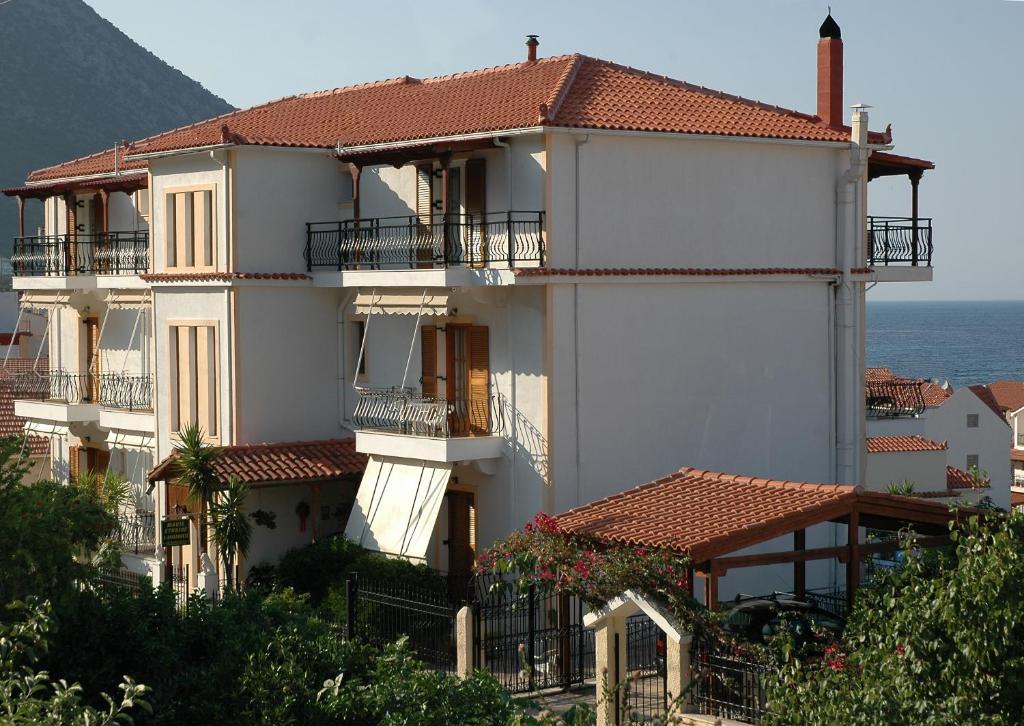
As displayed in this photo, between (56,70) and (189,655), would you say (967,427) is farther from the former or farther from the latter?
(56,70)

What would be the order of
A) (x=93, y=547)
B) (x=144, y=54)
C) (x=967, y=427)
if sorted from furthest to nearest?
1. (x=144, y=54)
2. (x=967, y=427)
3. (x=93, y=547)

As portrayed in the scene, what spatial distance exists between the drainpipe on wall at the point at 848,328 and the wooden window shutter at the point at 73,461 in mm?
17584

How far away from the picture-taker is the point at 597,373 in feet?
89.4

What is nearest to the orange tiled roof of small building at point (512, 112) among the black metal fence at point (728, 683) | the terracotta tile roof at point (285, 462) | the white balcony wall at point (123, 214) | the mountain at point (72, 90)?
the white balcony wall at point (123, 214)

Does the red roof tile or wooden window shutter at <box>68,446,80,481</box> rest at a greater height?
the red roof tile

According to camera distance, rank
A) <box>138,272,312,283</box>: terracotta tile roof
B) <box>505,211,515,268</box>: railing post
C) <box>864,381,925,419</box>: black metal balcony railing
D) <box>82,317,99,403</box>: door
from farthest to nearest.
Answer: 1. <box>82,317,99,403</box>: door
2. <box>864,381,925,419</box>: black metal balcony railing
3. <box>138,272,312,283</box>: terracotta tile roof
4. <box>505,211,515,268</box>: railing post

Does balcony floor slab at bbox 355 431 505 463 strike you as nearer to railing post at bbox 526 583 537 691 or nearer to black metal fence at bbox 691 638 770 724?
railing post at bbox 526 583 537 691

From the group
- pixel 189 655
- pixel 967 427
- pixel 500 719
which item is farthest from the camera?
pixel 967 427

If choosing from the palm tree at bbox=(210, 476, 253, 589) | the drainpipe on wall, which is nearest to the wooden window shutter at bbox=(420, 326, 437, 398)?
the palm tree at bbox=(210, 476, 253, 589)

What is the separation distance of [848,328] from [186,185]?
12799 mm

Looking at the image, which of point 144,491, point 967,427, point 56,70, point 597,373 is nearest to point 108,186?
point 144,491

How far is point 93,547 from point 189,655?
4.57 m

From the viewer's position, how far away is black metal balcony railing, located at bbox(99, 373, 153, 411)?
34.4 metres

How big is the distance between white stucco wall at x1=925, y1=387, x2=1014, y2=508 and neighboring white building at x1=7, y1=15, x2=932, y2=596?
46.8m
